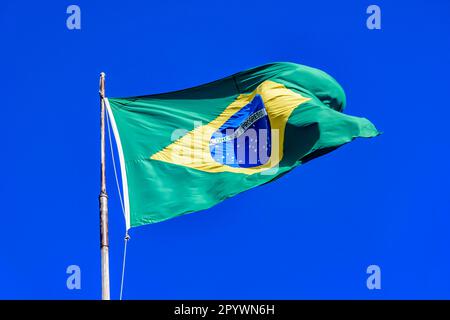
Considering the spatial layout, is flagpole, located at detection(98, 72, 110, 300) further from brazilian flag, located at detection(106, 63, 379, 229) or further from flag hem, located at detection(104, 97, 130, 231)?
brazilian flag, located at detection(106, 63, 379, 229)

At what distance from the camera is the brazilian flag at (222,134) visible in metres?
21.5

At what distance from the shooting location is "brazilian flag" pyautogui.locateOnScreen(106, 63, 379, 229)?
21531 millimetres

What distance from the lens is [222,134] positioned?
23094 mm

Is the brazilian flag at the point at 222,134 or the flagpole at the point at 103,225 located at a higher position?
the brazilian flag at the point at 222,134

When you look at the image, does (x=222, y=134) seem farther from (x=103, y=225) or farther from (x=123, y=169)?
(x=103, y=225)

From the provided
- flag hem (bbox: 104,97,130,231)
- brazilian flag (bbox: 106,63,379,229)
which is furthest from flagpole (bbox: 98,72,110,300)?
brazilian flag (bbox: 106,63,379,229)

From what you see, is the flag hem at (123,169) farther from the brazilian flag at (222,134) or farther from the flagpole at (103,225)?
the flagpole at (103,225)

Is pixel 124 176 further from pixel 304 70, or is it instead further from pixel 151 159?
pixel 304 70

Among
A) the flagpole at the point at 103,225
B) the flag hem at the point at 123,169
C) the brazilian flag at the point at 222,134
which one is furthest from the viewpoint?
the brazilian flag at the point at 222,134

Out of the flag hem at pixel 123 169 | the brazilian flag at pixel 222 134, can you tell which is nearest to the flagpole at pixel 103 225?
the flag hem at pixel 123 169

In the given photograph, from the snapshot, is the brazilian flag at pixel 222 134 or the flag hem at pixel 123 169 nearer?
the flag hem at pixel 123 169
